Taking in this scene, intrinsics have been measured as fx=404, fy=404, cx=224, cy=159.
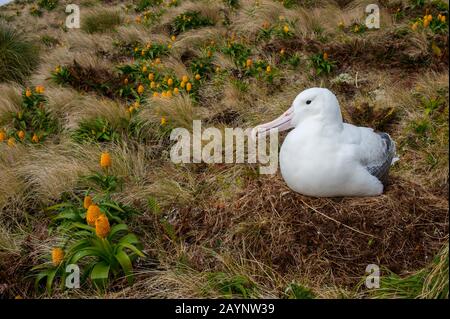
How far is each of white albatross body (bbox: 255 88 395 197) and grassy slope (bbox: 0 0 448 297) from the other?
0.74 ft

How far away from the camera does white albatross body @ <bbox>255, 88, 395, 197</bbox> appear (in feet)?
8.41

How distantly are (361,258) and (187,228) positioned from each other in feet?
3.99

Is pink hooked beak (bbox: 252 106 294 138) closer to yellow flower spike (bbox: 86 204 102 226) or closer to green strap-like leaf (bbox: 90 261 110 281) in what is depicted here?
yellow flower spike (bbox: 86 204 102 226)

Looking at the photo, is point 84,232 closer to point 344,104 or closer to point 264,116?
point 264,116

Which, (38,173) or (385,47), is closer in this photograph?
(38,173)

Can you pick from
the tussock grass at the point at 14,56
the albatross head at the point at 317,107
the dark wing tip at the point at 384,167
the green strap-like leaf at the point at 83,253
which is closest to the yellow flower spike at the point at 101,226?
the green strap-like leaf at the point at 83,253

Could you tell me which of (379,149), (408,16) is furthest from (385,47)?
(379,149)

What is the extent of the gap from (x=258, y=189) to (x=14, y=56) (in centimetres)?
552

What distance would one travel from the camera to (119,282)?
2.55m

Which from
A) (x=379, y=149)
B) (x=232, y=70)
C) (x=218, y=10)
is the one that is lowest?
(x=379, y=149)

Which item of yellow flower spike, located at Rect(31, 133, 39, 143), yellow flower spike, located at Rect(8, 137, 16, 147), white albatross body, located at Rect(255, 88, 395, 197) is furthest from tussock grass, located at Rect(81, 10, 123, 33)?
white albatross body, located at Rect(255, 88, 395, 197)

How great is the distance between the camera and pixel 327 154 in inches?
100

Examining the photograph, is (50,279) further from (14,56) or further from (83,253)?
(14,56)

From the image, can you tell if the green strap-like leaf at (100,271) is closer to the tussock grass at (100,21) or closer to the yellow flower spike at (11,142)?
the yellow flower spike at (11,142)
